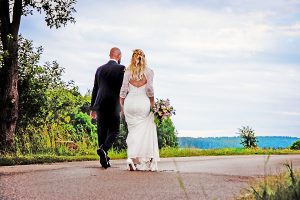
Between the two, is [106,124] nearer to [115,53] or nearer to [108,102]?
[108,102]

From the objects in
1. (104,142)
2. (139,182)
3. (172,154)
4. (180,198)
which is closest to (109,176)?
(139,182)

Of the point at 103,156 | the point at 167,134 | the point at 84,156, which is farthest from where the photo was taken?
the point at 167,134

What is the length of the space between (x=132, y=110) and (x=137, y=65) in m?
0.97

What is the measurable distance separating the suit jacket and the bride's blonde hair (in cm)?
76

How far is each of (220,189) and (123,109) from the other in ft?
12.8

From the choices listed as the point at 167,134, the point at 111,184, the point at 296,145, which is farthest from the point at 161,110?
the point at 296,145

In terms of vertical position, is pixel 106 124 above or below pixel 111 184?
above

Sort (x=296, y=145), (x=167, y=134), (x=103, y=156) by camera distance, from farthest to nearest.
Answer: (x=296, y=145) → (x=167, y=134) → (x=103, y=156)

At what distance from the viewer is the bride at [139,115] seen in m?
11.7

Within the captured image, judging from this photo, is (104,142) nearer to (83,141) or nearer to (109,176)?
(109,176)

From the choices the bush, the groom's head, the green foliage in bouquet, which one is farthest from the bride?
the bush

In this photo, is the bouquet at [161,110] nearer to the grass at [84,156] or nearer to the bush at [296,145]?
the grass at [84,156]

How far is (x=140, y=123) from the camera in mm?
11953

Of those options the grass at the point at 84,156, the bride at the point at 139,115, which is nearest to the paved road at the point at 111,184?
the bride at the point at 139,115
